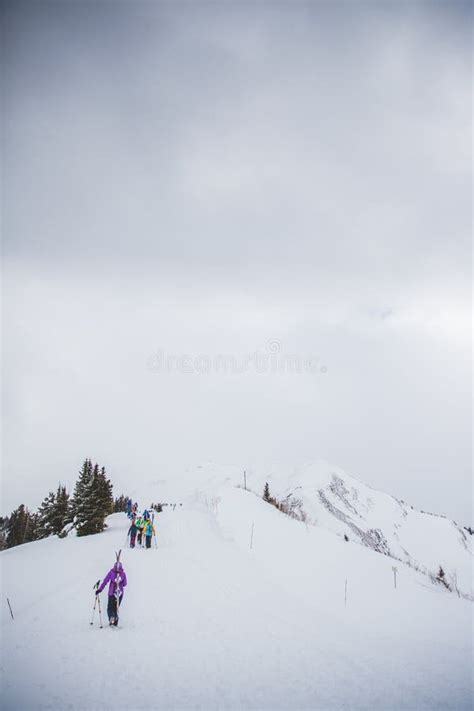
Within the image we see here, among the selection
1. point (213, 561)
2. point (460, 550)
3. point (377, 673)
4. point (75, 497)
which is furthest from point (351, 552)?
point (460, 550)

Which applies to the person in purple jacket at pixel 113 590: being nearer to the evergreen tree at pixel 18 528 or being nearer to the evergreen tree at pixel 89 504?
the evergreen tree at pixel 89 504

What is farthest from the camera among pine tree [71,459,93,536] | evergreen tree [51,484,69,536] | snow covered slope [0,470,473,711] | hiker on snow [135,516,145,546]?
evergreen tree [51,484,69,536]

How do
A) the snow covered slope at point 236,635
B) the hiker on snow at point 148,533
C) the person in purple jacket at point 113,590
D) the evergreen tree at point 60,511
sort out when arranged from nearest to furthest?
the snow covered slope at point 236,635 < the person in purple jacket at point 113,590 < the hiker on snow at point 148,533 < the evergreen tree at point 60,511

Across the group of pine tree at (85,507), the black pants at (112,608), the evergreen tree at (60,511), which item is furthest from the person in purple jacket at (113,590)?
the evergreen tree at (60,511)

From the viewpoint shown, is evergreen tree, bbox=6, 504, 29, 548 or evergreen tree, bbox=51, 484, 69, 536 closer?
evergreen tree, bbox=51, 484, 69, 536

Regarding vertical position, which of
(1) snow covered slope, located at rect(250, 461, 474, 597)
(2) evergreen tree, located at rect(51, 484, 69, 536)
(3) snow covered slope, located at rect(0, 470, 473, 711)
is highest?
(3) snow covered slope, located at rect(0, 470, 473, 711)

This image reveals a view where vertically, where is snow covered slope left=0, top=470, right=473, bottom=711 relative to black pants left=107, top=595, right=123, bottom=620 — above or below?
below

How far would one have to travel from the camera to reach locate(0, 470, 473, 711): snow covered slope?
6875mm

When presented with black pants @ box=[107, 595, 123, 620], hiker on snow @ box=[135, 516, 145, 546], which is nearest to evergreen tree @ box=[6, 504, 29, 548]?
hiker on snow @ box=[135, 516, 145, 546]

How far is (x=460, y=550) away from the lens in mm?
102562

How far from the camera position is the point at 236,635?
9258 mm

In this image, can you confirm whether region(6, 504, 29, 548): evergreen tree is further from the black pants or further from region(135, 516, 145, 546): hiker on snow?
the black pants

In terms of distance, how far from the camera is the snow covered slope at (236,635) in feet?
22.6

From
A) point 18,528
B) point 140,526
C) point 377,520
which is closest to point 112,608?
point 140,526
